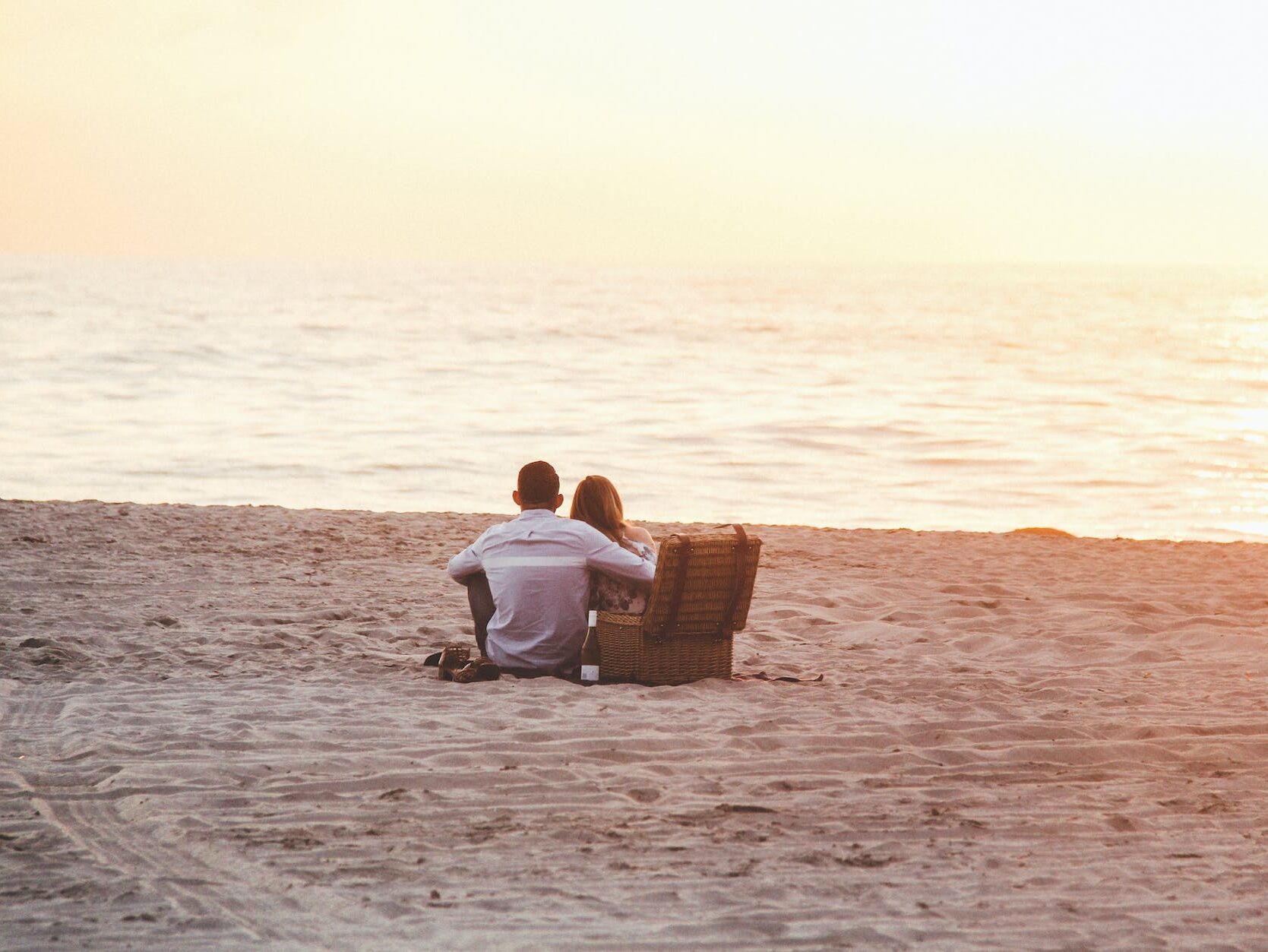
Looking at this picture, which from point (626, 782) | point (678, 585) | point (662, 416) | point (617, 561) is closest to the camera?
point (626, 782)

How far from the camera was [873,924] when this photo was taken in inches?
157

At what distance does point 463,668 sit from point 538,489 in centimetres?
100

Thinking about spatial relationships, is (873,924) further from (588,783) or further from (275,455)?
(275,455)

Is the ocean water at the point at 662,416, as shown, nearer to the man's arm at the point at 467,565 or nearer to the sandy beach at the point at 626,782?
the sandy beach at the point at 626,782

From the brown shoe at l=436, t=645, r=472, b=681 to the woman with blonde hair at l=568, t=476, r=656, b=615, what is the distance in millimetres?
714

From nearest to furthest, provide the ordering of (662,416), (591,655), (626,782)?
1. (626,782)
2. (591,655)
3. (662,416)

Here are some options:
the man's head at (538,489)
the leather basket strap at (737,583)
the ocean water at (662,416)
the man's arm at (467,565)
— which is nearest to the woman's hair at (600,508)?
the man's head at (538,489)

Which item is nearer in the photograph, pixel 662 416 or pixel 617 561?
pixel 617 561

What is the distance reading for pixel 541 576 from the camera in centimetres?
686

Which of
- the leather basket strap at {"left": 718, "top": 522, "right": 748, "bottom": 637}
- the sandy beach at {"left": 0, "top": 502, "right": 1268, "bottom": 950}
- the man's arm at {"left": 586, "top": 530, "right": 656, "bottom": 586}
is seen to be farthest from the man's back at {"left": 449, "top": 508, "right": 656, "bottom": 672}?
the leather basket strap at {"left": 718, "top": 522, "right": 748, "bottom": 637}

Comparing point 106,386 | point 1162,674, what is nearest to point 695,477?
point 1162,674

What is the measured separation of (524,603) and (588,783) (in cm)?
183

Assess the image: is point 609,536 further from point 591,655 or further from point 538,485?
point 591,655

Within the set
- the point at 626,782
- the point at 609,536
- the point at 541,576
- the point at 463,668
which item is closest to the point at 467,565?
the point at 541,576
